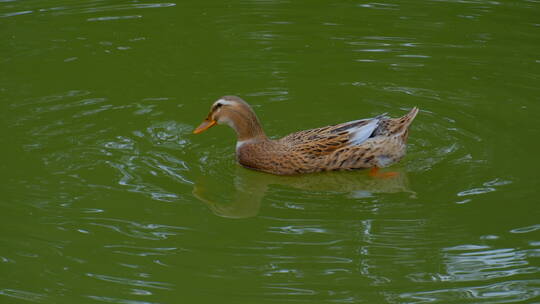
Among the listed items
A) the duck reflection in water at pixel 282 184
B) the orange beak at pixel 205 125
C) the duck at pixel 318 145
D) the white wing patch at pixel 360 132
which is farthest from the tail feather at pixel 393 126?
the orange beak at pixel 205 125

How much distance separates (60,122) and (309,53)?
145 inches

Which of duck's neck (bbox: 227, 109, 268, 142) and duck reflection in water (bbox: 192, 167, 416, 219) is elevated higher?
duck's neck (bbox: 227, 109, 268, 142)

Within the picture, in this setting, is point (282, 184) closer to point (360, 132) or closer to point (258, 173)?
point (258, 173)

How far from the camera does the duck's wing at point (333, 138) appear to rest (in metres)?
8.36

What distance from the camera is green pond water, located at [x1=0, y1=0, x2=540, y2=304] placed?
6465 millimetres

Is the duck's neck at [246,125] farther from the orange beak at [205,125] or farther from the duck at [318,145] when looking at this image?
the orange beak at [205,125]

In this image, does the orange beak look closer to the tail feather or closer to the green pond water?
the green pond water

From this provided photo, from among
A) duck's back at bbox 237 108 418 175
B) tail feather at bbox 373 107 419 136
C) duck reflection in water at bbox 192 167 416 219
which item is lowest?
duck reflection in water at bbox 192 167 416 219

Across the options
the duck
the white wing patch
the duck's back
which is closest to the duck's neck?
the duck

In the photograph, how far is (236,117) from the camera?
8.68 metres

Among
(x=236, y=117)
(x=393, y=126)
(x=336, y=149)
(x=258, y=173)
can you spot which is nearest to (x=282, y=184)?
(x=258, y=173)

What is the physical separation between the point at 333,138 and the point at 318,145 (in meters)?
0.17

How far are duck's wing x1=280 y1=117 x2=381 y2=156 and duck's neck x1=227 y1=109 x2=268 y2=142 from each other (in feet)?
1.13

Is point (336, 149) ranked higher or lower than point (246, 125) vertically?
lower
